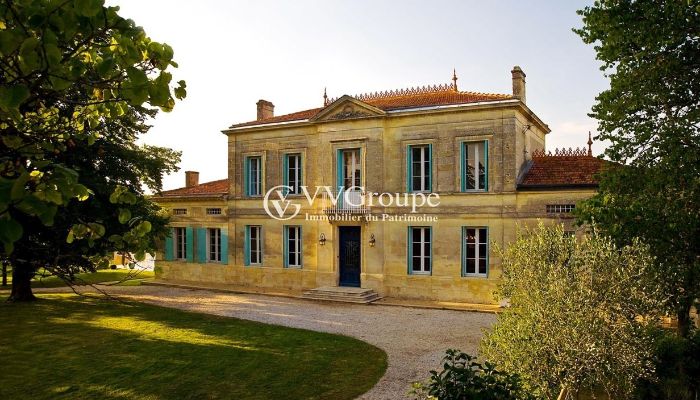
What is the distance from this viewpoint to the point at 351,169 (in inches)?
772

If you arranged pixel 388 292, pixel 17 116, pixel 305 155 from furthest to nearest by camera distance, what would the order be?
pixel 305 155, pixel 388 292, pixel 17 116

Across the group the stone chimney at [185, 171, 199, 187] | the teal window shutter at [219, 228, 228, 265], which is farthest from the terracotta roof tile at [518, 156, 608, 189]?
the stone chimney at [185, 171, 199, 187]

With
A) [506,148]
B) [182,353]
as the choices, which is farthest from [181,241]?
[506,148]

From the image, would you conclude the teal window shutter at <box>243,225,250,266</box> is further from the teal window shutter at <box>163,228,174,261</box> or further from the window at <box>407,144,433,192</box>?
the window at <box>407,144,433,192</box>

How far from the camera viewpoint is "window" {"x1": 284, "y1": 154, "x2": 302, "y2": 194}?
821 inches

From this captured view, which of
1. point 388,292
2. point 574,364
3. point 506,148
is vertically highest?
point 506,148

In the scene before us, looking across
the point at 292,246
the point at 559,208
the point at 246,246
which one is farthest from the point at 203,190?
the point at 559,208

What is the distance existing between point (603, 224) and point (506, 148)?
804 centimetres

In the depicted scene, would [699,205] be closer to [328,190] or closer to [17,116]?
[17,116]

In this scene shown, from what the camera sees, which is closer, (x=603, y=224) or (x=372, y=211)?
(x=603, y=224)

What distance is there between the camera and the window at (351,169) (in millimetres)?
19469

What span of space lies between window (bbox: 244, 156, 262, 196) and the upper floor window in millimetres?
4420

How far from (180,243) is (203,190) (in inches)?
115

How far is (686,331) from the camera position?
9047mm
